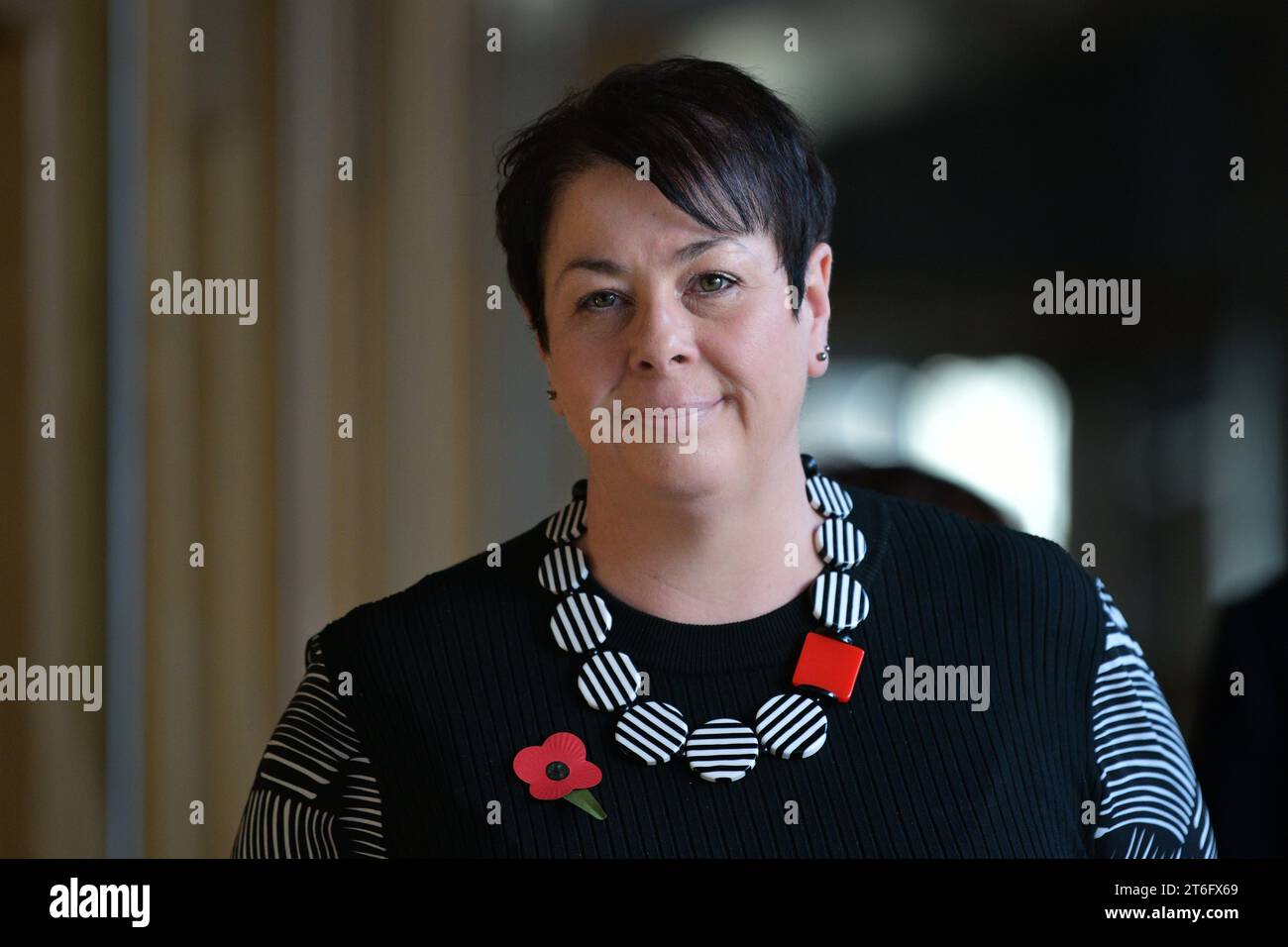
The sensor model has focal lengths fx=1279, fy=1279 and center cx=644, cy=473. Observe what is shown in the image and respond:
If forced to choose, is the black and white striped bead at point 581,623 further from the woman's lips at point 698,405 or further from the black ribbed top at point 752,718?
the woman's lips at point 698,405

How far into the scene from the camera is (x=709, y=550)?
A: 2.82ft

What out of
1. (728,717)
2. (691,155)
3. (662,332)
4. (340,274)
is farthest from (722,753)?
(340,274)

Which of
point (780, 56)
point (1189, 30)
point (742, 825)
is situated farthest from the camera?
point (1189, 30)

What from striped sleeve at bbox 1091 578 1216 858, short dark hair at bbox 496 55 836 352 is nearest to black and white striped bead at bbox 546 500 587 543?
short dark hair at bbox 496 55 836 352

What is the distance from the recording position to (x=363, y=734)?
85 centimetres

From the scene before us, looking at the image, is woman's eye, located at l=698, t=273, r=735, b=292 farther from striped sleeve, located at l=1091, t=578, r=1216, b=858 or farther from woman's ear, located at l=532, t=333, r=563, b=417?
striped sleeve, located at l=1091, t=578, r=1216, b=858

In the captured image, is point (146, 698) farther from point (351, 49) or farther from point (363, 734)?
point (351, 49)

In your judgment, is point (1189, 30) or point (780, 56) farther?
point (1189, 30)

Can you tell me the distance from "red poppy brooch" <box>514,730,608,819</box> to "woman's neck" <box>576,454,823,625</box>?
108 millimetres

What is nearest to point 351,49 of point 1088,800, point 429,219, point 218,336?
point 429,219

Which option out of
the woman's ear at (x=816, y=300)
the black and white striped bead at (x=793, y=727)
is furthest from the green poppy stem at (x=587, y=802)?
the woman's ear at (x=816, y=300)

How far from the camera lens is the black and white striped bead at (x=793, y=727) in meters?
0.82

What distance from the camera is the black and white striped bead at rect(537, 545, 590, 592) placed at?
87cm

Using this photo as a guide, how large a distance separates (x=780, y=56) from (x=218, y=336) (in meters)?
0.50
